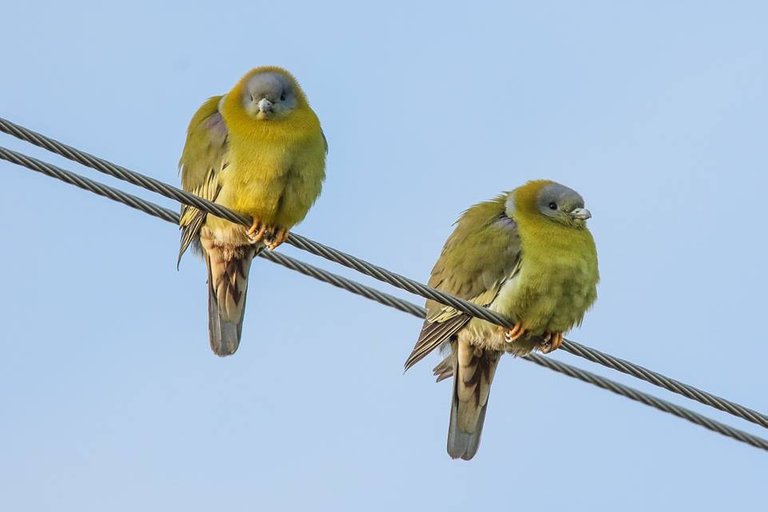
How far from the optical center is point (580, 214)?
7.27m

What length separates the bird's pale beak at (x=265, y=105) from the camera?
23.1 feet

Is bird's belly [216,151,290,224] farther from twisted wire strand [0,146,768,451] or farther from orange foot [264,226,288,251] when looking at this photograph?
twisted wire strand [0,146,768,451]

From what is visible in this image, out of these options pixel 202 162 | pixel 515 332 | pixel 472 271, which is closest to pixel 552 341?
pixel 515 332

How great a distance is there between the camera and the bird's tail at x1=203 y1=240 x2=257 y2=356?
23.8 ft

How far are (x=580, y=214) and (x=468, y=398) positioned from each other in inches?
44.6

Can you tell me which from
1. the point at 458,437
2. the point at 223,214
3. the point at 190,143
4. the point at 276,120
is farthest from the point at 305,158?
the point at 458,437

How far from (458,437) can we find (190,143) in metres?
2.11

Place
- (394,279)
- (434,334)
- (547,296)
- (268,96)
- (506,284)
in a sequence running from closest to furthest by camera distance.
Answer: (394,279) → (547,296) → (506,284) → (434,334) → (268,96)

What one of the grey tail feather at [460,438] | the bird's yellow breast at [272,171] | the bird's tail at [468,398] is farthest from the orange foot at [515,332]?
the bird's yellow breast at [272,171]

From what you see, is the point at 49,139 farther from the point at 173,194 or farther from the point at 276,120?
the point at 276,120

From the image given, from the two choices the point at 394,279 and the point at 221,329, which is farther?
the point at 221,329

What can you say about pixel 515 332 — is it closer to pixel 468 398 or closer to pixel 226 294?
pixel 468 398

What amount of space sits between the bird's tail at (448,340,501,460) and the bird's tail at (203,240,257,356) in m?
1.16

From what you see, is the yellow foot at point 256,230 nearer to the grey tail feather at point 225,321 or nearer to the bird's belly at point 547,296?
the grey tail feather at point 225,321
